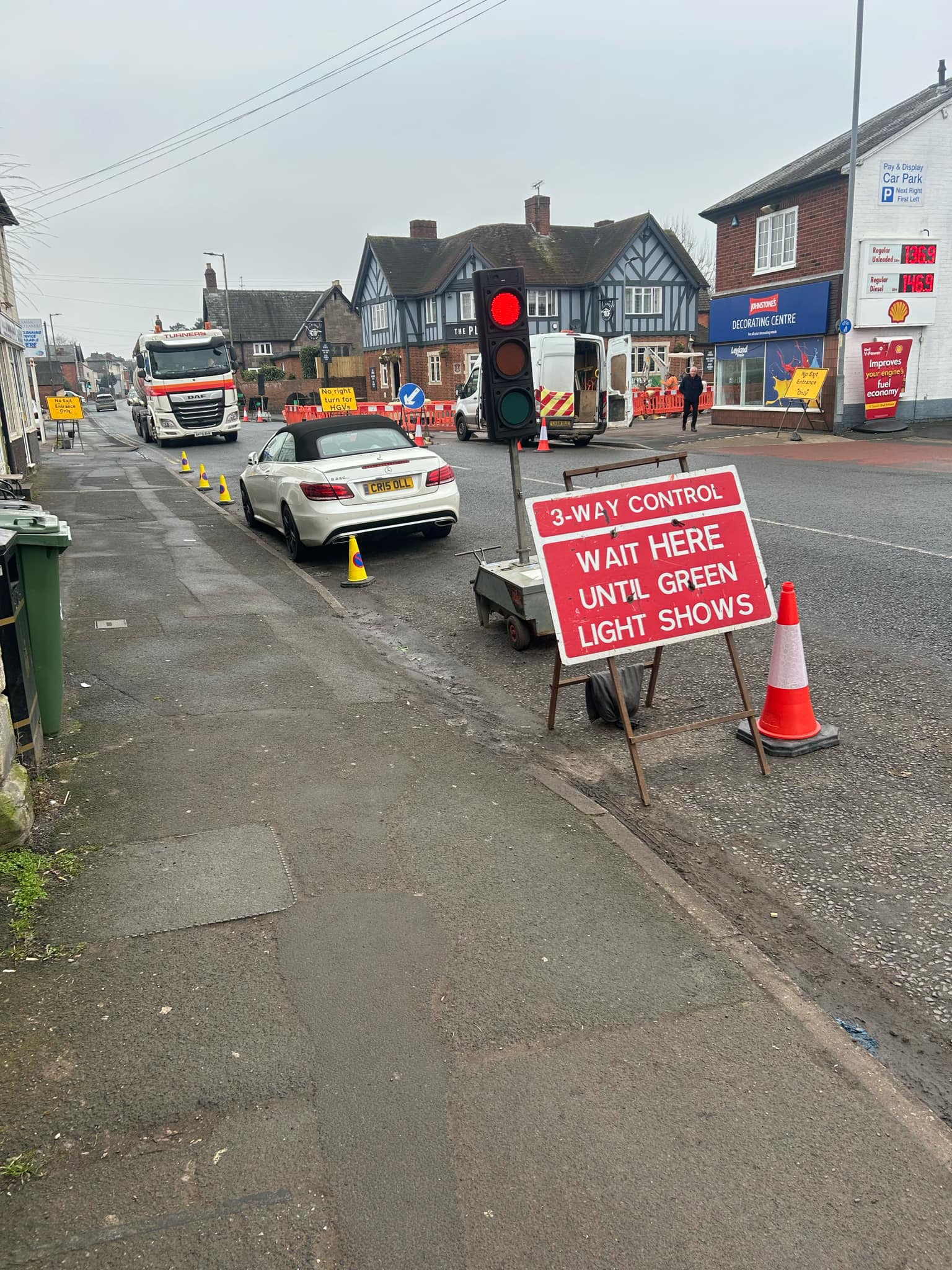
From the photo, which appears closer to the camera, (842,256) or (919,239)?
(842,256)

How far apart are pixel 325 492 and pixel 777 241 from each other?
20.7 meters

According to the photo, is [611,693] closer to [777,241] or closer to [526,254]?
[777,241]

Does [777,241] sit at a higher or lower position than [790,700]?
higher

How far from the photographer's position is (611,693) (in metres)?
5.64

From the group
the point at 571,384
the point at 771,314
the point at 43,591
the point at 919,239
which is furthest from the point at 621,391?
the point at 43,591

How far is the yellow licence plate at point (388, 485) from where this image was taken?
10.6 metres

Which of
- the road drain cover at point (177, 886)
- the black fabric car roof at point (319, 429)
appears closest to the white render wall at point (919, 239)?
the black fabric car roof at point (319, 429)

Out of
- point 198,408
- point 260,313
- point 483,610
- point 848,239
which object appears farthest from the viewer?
point 260,313

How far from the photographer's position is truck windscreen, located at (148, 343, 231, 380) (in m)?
30.7

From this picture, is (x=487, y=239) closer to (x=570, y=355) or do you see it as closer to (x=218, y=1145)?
(x=570, y=355)

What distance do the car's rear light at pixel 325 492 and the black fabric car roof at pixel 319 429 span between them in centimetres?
57

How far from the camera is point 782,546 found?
10.4 m

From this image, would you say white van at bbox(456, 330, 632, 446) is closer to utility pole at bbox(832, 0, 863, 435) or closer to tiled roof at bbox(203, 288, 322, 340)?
utility pole at bbox(832, 0, 863, 435)

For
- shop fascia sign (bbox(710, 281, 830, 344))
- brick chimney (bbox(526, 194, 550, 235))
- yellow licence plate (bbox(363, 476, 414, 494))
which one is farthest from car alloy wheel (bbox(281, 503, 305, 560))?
brick chimney (bbox(526, 194, 550, 235))
